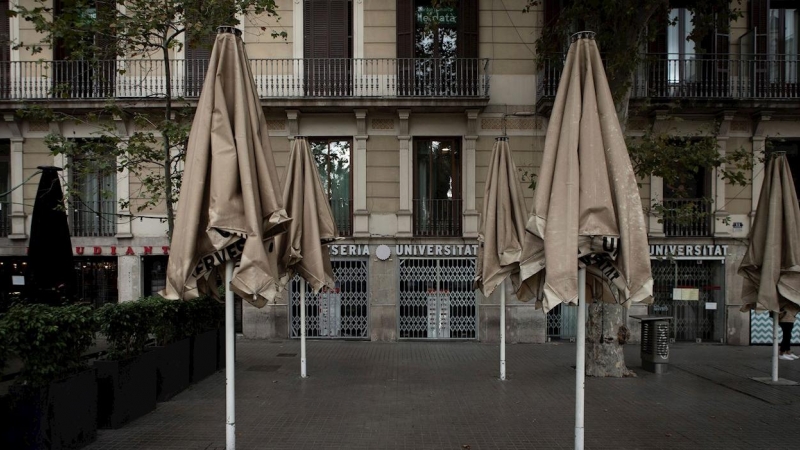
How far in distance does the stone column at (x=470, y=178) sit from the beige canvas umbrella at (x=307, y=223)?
19.1 feet

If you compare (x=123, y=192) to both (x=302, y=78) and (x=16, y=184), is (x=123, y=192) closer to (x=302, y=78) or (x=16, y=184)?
(x=16, y=184)

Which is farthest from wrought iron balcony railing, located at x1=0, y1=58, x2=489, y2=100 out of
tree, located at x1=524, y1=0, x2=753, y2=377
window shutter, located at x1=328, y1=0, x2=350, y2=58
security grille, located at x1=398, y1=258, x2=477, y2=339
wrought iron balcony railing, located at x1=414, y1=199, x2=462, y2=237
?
security grille, located at x1=398, y1=258, x2=477, y2=339

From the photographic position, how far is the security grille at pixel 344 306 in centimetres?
1473

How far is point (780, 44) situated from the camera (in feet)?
49.9

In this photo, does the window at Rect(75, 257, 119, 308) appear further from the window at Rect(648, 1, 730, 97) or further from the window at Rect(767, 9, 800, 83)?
the window at Rect(767, 9, 800, 83)

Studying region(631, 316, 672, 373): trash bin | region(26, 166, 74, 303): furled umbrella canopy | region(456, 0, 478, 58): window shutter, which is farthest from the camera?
region(456, 0, 478, 58): window shutter

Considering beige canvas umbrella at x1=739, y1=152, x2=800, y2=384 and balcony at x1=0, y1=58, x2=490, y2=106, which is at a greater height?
balcony at x1=0, y1=58, x2=490, y2=106

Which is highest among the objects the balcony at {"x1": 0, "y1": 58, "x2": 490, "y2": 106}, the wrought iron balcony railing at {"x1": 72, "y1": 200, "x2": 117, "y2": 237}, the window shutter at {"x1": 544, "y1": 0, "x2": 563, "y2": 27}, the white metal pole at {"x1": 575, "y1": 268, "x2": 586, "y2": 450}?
the window shutter at {"x1": 544, "y1": 0, "x2": 563, "y2": 27}

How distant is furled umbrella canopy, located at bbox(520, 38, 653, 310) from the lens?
14.2 ft

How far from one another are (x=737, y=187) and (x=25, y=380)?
16.8 meters

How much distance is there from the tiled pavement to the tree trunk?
339 mm

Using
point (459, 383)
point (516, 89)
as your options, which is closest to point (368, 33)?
point (516, 89)

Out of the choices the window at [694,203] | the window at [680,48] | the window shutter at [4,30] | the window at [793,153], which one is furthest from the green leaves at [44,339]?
the window at [793,153]

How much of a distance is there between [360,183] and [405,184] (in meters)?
1.29
